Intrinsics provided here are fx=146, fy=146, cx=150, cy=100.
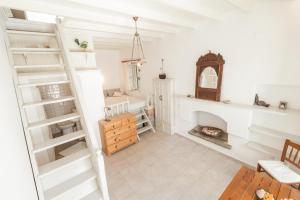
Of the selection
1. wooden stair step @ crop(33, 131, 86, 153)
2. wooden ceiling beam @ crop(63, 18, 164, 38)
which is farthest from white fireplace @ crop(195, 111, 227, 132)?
wooden stair step @ crop(33, 131, 86, 153)

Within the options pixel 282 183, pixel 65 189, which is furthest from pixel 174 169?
pixel 65 189

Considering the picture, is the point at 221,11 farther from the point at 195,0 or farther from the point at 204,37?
the point at 195,0

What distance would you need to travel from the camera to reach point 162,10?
2408 millimetres

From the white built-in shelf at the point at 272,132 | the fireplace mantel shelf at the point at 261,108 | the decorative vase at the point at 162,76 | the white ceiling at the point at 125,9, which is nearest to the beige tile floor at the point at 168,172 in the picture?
the white built-in shelf at the point at 272,132

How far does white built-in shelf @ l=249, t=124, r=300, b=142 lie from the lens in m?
2.43

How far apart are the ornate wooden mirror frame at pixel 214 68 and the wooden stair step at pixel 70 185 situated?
278 cm

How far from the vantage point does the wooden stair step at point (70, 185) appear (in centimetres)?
167

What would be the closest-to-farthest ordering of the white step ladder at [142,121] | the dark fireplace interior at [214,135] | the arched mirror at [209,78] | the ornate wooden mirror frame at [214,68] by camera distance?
the ornate wooden mirror frame at [214,68], the arched mirror at [209,78], the dark fireplace interior at [214,135], the white step ladder at [142,121]

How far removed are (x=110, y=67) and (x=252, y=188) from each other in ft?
17.8

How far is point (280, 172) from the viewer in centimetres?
208

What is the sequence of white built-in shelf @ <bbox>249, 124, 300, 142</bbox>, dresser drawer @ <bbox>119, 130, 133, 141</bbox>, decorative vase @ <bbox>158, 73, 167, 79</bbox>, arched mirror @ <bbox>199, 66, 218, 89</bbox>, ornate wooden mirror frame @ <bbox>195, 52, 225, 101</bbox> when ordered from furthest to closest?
decorative vase @ <bbox>158, 73, 167, 79</bbox>, dresser drawer @ <bbox>119, 130, 133, 141</bbox>, arched mirror @ <bbox>199, 66, 218, 89</bbox>, ornate wooden mirror frame @ <bbox>195, 52, 225, 101</bbox>, white built-in shelf @ <bbox>249, 124, 300, 142</bbox>

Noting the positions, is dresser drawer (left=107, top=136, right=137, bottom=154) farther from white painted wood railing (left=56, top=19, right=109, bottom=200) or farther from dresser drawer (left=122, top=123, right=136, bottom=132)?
white painted wood railing (left=56, top=19, right=109, bottom=200)

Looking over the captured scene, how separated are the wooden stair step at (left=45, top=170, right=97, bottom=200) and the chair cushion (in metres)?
2.46

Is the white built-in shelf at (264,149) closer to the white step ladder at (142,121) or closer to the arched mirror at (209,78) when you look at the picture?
A: the arched mirror at (209,78)
